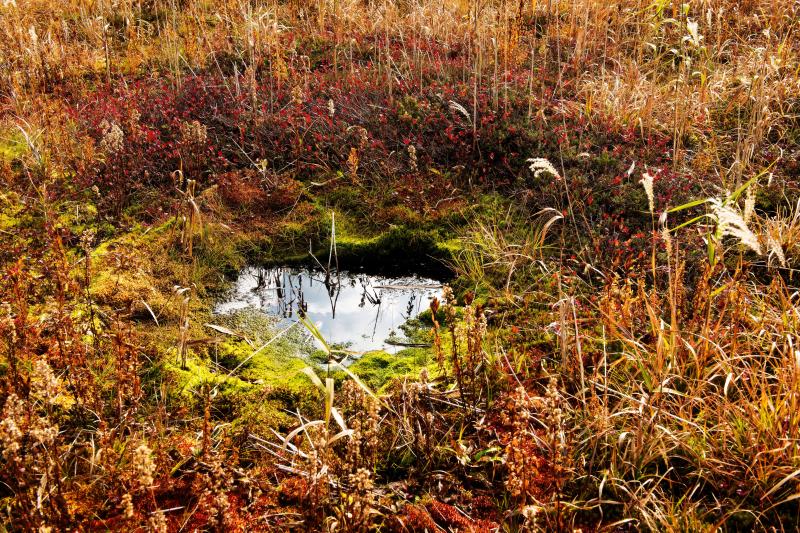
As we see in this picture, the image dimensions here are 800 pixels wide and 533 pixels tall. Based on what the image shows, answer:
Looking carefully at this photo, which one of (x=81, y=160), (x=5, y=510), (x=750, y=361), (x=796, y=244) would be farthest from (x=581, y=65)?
(x=5, y=510)

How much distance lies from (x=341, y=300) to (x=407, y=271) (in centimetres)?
59

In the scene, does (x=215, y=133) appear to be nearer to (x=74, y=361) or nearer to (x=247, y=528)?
(x=74, y=361)

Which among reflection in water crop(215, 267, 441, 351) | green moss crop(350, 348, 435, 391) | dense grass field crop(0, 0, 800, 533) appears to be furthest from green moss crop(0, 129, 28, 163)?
green moss crop(350, 348, 435, 391)

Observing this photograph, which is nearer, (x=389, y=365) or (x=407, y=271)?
(x=389, y=365)

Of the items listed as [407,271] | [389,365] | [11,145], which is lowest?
[389,365]

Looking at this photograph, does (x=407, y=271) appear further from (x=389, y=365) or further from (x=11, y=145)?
(x=11, y=145)

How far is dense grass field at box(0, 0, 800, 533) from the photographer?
2451 millimetres

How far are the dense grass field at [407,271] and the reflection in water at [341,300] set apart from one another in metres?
0.11

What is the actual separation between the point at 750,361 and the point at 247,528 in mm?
2525

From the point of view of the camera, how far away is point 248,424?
2979mm

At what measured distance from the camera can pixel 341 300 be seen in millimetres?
4172

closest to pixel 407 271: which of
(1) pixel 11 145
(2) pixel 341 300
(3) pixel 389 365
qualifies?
(2) pixel 341 300

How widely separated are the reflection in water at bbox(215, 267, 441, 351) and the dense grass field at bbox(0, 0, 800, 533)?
0.36 ft

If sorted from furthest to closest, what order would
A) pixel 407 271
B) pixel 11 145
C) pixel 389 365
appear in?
pixel 11 145, pixel 407 271, pixel 389 365
